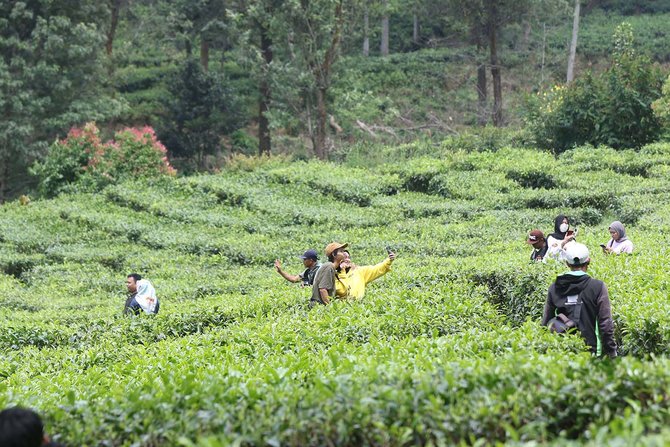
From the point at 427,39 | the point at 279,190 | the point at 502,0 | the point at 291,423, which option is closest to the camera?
the point at 291,423

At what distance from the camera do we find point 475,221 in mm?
19156

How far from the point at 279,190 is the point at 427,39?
29.4 metres

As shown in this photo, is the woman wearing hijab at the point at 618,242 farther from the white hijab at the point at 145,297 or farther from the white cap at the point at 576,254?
the white hijab at the point at 145,297

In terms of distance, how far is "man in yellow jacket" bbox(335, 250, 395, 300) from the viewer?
10.3 metres

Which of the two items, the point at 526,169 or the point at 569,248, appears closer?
the point at 569,248

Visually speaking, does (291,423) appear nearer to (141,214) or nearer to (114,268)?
(114,268)

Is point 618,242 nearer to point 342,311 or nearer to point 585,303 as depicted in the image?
point 342,311

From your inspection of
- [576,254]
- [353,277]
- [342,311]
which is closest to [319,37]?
[353,277]

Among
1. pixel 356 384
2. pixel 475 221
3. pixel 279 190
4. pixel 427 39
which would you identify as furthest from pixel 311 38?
pixel 356 384

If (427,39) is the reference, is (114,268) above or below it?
below

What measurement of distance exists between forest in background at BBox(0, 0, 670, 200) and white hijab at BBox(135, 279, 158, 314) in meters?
16.8

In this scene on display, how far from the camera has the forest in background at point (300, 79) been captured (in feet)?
94.4

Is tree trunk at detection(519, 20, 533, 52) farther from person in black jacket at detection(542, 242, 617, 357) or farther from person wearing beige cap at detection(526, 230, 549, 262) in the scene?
person in black jacket at detection(542, 242, 617, 357)

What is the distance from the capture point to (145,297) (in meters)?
12.0
